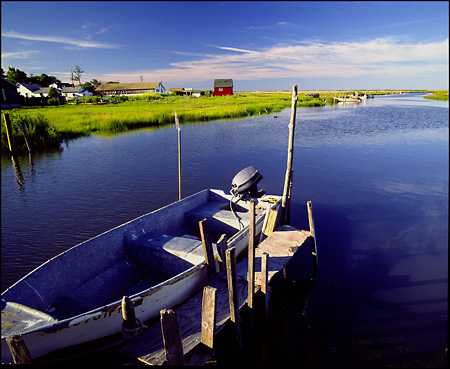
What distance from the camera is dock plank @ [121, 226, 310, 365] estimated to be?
198 inches

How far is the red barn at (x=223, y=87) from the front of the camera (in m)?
92.3

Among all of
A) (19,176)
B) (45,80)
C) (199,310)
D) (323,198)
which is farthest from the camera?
(45,80)

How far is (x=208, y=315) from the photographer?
4.90 m

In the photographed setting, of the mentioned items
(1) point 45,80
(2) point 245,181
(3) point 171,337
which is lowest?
(3) point 171,337

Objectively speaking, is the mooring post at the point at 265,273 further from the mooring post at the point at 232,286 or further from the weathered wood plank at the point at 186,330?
the mooring post at the point at 232,286

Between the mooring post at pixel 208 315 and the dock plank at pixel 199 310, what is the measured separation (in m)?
0.25

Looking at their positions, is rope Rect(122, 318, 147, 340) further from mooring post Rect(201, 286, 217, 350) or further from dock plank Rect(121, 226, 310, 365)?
mooring post Rect(201, 286, 217, 350)

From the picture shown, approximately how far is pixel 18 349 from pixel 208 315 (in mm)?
2732

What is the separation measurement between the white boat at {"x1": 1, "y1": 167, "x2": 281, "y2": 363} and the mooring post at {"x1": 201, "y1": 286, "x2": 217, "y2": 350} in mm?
1120

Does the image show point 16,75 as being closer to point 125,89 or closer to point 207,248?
point 125,89

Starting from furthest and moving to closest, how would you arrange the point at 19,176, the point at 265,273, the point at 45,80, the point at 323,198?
1. the point at 45,80
2. the point at 19,176
3. the point at 323,198
4. the point at 265,273

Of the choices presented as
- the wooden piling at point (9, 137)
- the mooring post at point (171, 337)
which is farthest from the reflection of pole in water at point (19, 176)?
the mooring post at point (171, 337)

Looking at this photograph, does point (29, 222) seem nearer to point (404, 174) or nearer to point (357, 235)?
point (357, 235)

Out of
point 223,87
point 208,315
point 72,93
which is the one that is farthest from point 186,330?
point 223,87
